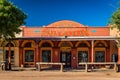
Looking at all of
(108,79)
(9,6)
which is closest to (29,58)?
(9,6)

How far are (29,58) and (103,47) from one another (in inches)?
389

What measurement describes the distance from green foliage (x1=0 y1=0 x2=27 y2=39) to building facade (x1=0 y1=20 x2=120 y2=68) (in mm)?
8879

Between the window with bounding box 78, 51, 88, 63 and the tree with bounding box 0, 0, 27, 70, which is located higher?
the tree with bounding box 0, 0, 27, 70

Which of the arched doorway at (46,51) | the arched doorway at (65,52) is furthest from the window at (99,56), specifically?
the arched doorway at (46,51)


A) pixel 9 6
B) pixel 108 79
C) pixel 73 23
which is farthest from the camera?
pixel 73 23

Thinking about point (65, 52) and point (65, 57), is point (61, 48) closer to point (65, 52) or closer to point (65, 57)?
point (65, 52)

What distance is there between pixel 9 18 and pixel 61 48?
522 inches

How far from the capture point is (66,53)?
49062mm

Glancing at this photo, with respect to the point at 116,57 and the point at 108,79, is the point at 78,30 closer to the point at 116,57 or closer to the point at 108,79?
the point at 116,57

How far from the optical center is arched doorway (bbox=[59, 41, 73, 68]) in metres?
48.9

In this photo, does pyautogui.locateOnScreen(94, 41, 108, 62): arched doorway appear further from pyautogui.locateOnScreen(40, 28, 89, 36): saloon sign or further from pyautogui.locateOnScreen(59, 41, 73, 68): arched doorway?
pyautogui.locateOnScreen(59, 41, 73, 68): arched doorway

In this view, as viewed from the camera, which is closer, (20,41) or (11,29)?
(11,29)

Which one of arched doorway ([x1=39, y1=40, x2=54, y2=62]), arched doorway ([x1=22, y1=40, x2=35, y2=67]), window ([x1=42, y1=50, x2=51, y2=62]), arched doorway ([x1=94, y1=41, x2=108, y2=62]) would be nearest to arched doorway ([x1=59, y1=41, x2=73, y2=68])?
arched doorway ([x1=39, y1=40, x2=54, y2=62])

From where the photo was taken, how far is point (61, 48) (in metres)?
49.0
